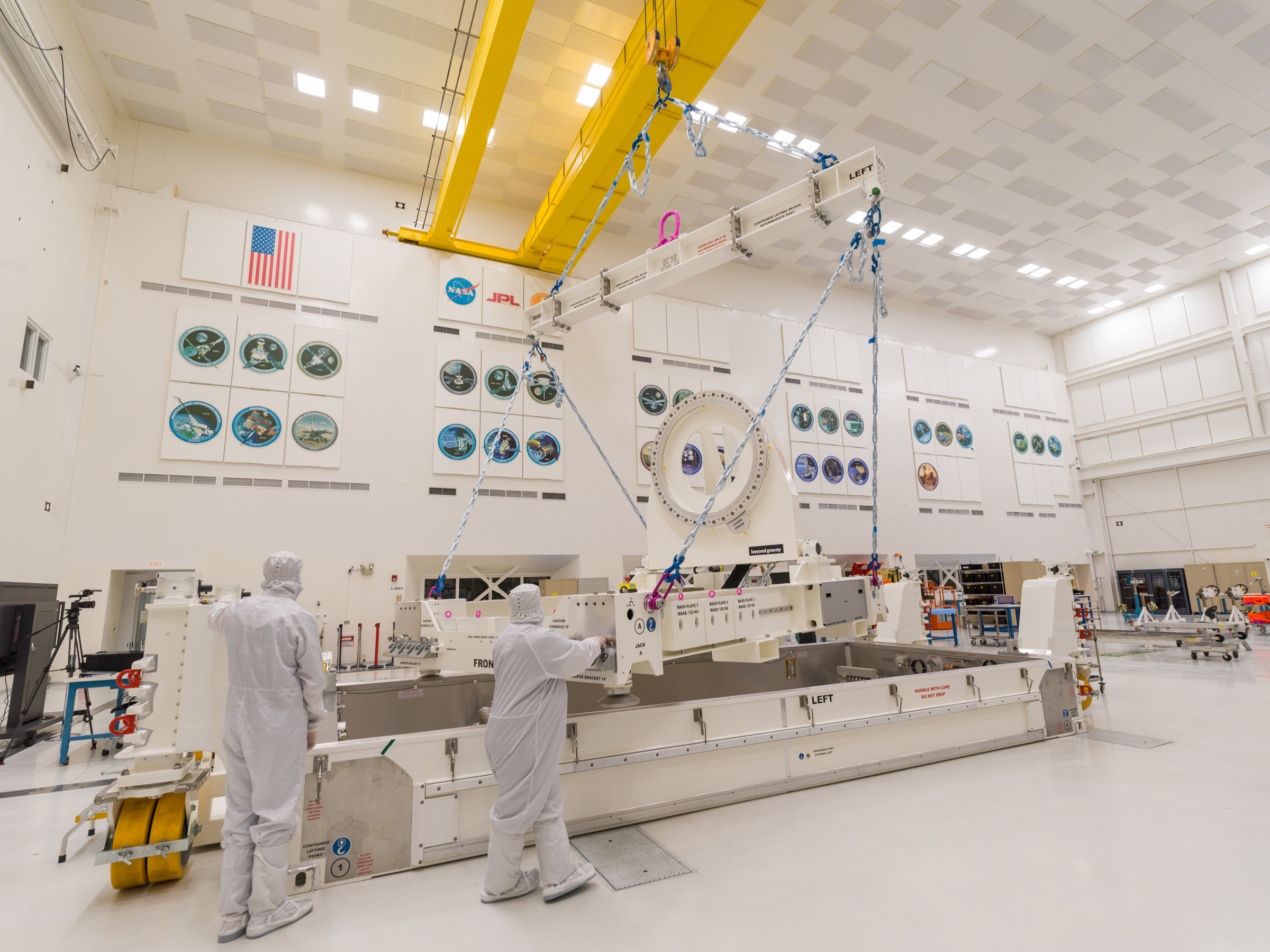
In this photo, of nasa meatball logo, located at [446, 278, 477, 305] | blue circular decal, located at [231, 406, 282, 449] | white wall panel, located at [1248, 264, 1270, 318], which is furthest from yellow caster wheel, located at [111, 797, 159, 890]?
white wall panel, located at [1248, 264, 1270, 318]

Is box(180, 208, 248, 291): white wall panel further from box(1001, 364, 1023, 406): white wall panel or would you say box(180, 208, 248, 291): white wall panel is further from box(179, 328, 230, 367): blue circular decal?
box(1001, 364, 1023, 406): white wall panel

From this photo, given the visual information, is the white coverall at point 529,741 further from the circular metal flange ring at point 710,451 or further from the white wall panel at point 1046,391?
the white wall panel at point 1046,391

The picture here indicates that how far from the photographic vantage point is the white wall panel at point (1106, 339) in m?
18.4

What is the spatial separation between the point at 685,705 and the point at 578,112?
30.6 feet

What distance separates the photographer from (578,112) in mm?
9695

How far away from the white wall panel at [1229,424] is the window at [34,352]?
971 inches

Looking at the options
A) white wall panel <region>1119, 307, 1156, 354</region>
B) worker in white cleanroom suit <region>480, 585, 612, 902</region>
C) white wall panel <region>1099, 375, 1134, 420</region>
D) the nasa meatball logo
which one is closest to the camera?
worker in white cleanroom suit <region>480, 585, 612, 902</region>

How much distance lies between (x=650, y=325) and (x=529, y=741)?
1042 centimetres

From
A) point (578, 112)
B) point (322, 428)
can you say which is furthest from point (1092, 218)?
point (322, 428)

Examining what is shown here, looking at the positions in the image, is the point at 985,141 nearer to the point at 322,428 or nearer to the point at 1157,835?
the point at 1157,835

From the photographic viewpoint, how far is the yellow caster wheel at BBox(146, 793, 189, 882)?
3057mm

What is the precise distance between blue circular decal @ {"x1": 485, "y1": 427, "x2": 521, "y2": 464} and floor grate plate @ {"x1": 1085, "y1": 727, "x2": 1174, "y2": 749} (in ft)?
27.8

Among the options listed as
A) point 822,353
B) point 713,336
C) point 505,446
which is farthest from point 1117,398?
point 505,446

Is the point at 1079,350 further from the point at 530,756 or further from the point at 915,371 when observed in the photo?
the point at 530,756
